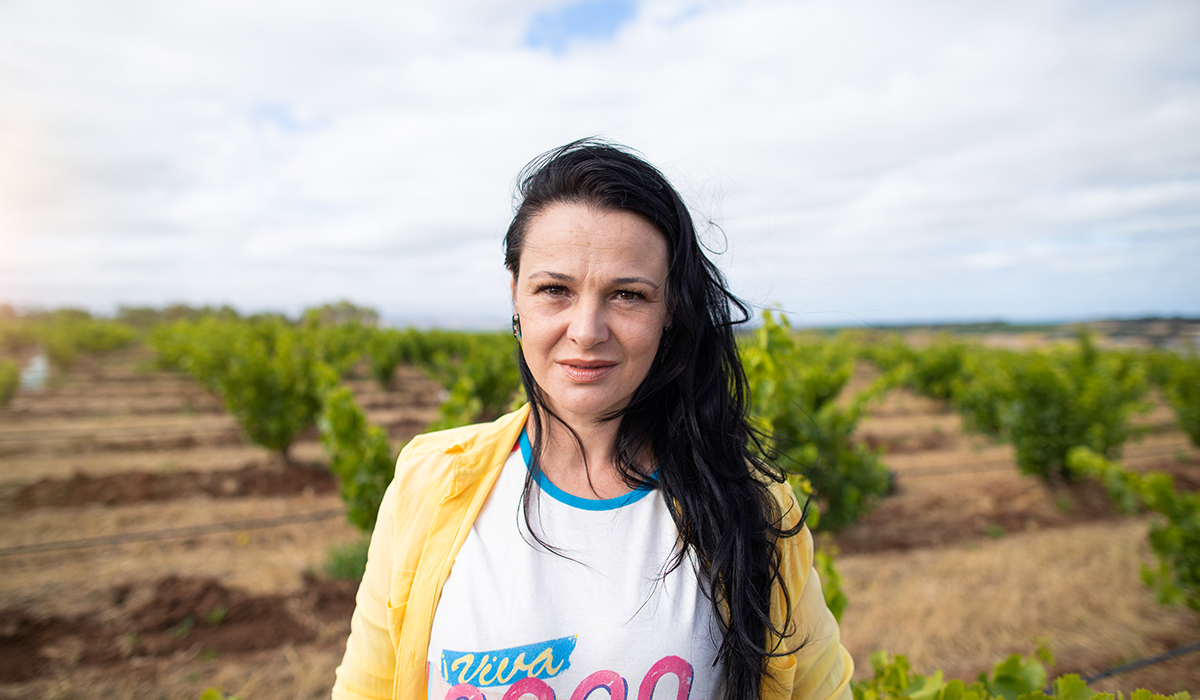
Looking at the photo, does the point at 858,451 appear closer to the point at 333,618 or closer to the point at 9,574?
the point at 333,618

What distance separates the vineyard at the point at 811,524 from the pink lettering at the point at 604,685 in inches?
27.1

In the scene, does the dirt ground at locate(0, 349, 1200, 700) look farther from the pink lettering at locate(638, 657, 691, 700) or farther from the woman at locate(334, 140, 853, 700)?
the pink lettering at locate(638, 657, 691, 700)

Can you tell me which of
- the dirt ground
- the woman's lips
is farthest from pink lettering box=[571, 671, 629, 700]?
the dirt ground

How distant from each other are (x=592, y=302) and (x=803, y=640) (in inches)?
33.3

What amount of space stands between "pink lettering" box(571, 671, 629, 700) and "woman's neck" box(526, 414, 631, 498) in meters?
0.33

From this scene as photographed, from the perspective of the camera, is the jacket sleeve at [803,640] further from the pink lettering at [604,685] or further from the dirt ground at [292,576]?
the dirt ground at [292,576]

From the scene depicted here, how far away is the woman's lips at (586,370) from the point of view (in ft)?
3.66

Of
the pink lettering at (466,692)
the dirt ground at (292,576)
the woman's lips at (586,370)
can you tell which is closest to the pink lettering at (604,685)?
the pink lettering at (466,692)

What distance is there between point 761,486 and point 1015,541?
6.72 metres

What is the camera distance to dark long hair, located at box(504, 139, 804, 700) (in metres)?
1.10

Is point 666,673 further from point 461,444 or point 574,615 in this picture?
point 461,444

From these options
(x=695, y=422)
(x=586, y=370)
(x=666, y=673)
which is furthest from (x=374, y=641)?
(x=695, y=422)

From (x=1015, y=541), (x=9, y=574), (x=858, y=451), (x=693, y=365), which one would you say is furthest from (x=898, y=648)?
(x=9, y=574)

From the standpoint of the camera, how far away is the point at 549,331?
1.10 meters
